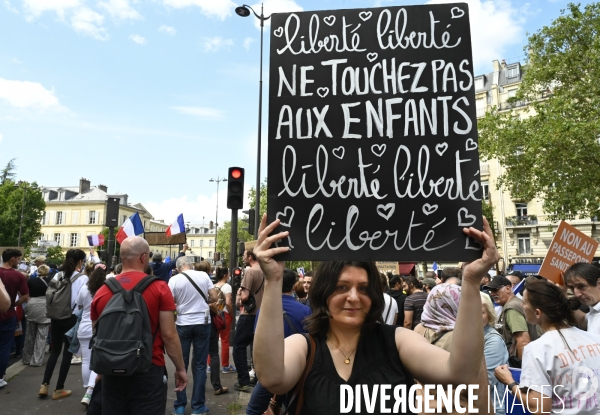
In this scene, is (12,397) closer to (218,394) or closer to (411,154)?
(218,394)

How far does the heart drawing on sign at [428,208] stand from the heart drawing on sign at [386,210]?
0.16m

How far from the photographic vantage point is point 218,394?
6719 millimetres

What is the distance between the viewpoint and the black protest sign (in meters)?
2.23

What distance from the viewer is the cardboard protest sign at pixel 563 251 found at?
20.2ft

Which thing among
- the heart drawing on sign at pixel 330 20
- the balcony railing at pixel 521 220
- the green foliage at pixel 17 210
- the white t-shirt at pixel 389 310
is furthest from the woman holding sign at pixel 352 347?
the green foliage at pixel 17 210

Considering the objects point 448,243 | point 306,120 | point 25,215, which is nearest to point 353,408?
point 448,243

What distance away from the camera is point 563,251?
625 cm

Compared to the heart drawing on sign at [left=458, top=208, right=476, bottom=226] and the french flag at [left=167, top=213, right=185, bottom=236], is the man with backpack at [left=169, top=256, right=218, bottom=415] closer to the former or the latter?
the french flag at [left=167, top=213, right=185, bottom=236]

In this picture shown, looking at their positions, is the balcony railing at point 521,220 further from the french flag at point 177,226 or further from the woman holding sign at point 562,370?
the woman holding sign at point 562,370

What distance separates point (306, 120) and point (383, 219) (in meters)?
0.68

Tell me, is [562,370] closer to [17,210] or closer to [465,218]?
[465,218]

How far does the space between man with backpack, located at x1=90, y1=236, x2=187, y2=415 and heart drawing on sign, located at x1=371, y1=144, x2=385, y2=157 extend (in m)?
2.30

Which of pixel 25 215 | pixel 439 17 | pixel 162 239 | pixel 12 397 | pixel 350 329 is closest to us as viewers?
pixel 350 329

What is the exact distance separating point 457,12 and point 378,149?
3.04 feet
